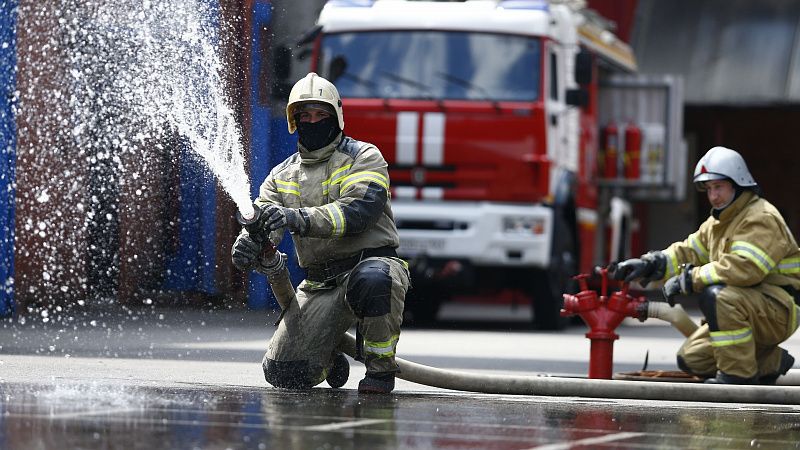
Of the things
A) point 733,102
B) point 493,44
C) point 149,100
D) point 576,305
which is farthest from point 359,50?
point 733,102

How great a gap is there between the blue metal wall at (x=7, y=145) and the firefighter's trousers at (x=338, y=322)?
7.25 metres

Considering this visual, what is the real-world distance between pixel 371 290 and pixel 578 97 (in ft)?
28.4

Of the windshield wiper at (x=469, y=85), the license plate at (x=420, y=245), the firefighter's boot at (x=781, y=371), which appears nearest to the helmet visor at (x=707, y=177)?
the firefighter's boot at (x=781, y=371)

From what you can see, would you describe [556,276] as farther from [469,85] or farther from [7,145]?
[7,145]

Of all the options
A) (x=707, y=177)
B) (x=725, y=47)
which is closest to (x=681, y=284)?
(x=707, y=177)

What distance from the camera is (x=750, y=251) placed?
9.06m

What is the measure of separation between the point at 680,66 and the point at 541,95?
14007mm

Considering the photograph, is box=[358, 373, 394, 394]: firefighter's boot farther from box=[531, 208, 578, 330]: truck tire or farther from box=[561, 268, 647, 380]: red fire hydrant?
box=[531, 208, 578, 330]: truck tire

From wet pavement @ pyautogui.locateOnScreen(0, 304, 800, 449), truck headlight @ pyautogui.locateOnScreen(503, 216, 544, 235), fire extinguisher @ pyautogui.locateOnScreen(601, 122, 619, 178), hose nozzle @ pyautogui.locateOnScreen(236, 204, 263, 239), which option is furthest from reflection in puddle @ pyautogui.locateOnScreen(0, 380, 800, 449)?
fire extinguisher @ pyautogui.locateOnScreen(601, 122, 619, 178)

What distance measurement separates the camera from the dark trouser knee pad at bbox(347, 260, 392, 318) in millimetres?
8133

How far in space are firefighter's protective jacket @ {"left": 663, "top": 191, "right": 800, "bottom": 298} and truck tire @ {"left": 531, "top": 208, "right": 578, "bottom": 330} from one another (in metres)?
6.95

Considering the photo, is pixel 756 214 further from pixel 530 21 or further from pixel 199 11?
pixel 530 21

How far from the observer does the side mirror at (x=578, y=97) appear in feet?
54.0

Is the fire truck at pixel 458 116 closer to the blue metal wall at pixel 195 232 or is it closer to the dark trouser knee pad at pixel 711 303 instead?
the blue metal wall at pixel 195 232
